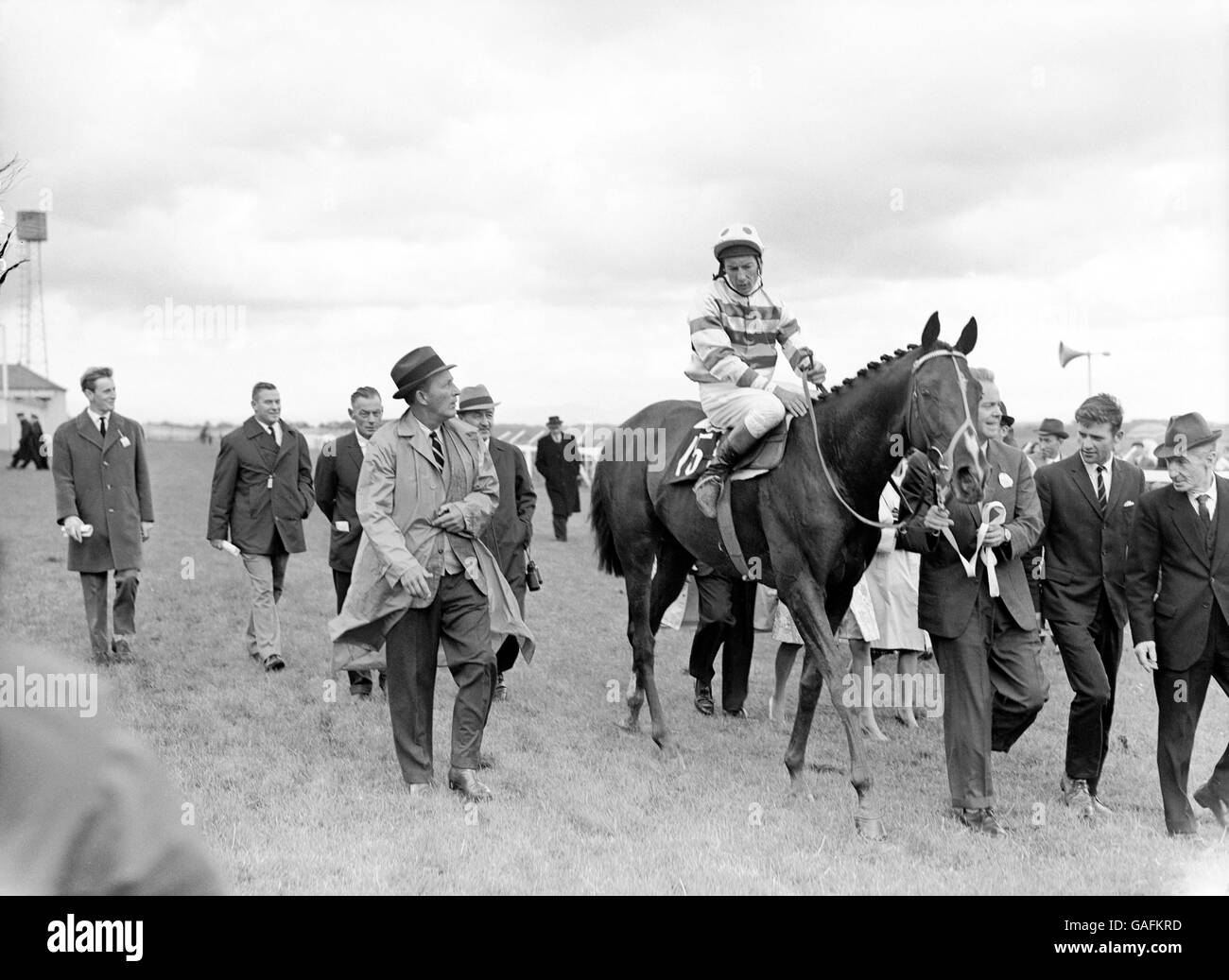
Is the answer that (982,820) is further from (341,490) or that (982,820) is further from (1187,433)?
(341,490)

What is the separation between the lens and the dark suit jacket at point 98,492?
29.7 feet

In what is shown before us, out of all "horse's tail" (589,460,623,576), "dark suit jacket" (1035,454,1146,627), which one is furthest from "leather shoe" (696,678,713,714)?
"dark suit jacket" (1035,454,1146,627)

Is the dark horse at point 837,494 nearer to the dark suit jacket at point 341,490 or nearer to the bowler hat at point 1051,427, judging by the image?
the dark suit jacket at point 341,490

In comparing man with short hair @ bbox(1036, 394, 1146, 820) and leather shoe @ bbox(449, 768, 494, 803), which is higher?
man with short hair @ bbox(1036, 394, 1146, 820)

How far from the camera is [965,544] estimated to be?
6.01 m

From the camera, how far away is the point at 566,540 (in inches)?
764

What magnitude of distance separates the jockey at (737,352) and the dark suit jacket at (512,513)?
6.71 feet

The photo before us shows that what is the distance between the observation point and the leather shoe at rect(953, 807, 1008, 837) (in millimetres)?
5727

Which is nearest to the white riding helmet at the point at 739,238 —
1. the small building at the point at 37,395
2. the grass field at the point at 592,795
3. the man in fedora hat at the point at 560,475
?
the grass field at the point at 592,795

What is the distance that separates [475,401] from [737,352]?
2399mm

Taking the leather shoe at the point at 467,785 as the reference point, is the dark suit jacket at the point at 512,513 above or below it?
above

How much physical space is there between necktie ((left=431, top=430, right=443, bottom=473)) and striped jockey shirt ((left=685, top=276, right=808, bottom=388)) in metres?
1.64

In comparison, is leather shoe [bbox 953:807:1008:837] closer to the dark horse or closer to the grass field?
the grass field

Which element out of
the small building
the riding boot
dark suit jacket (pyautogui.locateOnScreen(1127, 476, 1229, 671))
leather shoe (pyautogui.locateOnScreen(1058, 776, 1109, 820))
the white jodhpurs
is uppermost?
the small building
